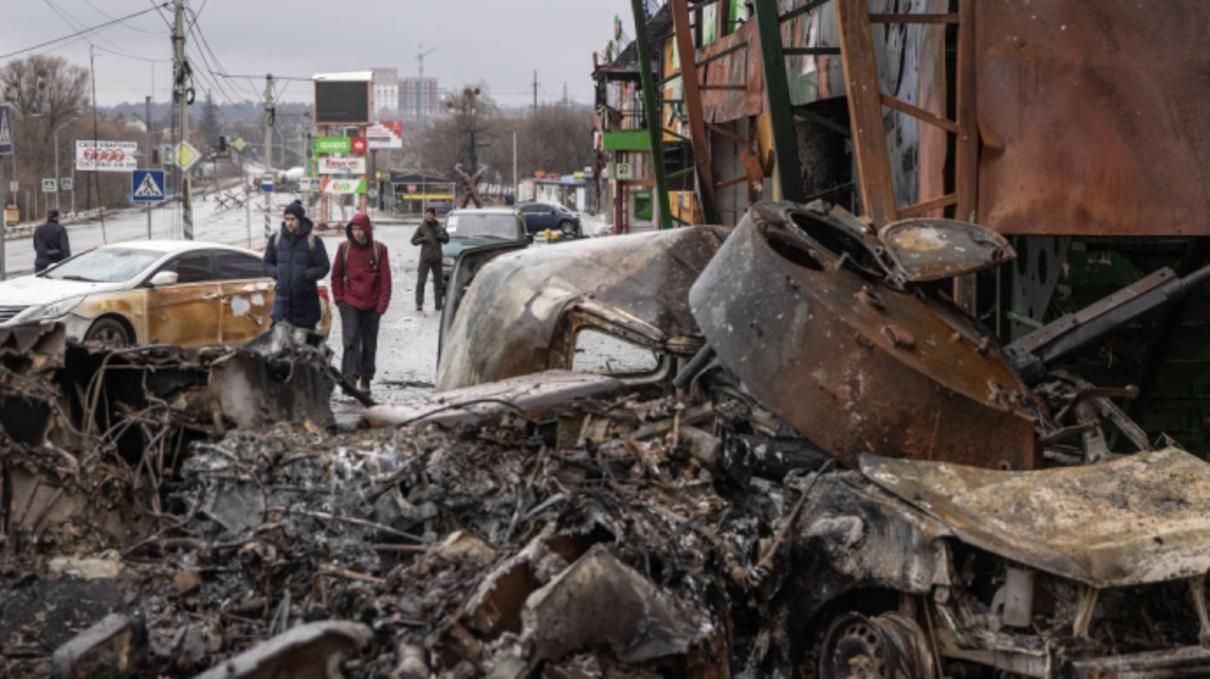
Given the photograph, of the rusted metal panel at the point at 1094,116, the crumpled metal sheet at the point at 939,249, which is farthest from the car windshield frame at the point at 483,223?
the crumpled metal sheet at the point at 939,249

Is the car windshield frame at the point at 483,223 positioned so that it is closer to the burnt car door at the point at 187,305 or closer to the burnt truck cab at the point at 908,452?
the burnt car door at the point at 187,305

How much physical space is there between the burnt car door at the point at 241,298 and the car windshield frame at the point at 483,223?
10.0m

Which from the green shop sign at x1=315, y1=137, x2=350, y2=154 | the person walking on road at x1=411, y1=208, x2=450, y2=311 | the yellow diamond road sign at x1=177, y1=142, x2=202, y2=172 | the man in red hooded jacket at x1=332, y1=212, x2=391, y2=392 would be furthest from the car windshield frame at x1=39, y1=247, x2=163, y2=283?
the green shop sign at x1=315, y1=137, x2=350, y2=154

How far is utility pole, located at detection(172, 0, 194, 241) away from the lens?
96.1 ft

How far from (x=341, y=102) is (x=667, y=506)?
62023 mm

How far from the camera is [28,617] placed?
→ 13.6ft

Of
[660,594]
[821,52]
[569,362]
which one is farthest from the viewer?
[821,52]

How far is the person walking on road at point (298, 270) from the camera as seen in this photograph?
1232 centimetres

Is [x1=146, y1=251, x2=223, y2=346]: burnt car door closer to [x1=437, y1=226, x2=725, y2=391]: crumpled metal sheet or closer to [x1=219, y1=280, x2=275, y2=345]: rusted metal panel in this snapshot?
[x1=219, y1=280, x2=275, y2=345]: rusted metal panel

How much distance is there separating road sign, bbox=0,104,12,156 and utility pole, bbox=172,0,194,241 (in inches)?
406

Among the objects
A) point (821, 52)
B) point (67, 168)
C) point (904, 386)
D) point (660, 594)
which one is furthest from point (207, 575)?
point (67, 168)

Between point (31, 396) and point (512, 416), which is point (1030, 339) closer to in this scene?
point (512, 416)

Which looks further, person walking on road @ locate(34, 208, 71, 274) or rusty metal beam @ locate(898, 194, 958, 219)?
person walking on road @ locate(34, 208, 71, 274)

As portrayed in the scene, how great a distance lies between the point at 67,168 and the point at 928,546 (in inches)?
2905
